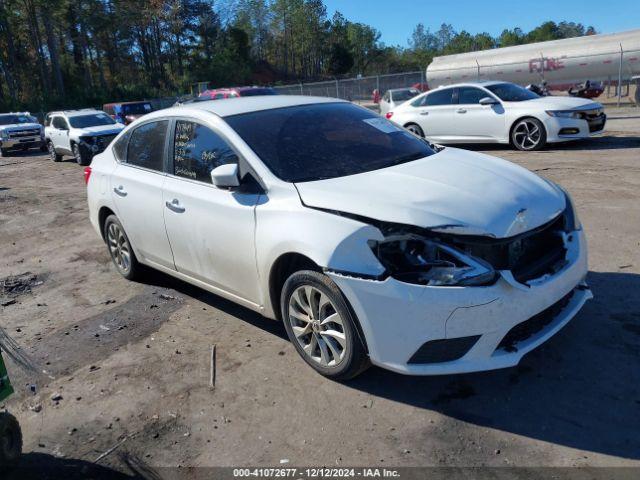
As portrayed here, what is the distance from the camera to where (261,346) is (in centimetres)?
426

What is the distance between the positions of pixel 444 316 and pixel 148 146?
3275 millimetres

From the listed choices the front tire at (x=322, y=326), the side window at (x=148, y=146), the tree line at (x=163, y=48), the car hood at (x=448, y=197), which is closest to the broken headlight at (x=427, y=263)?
Answer: the car hood at (x=448, y=197)

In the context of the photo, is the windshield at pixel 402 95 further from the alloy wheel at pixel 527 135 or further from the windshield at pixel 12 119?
the windshield at pixel 12 119

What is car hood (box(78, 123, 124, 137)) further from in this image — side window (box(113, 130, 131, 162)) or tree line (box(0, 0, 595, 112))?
tree line (box(0, 0, 595, 112))

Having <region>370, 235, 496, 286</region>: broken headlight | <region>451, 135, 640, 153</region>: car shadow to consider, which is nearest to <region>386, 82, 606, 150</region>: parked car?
<region>451, 135, 640, 153</region>: car shadow

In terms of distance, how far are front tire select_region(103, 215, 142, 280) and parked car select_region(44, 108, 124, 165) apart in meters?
12.5

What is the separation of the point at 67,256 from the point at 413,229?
18.1 feet

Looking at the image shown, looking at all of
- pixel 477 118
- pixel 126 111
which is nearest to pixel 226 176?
pixel 477 118

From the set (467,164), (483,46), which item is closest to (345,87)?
(467,164)

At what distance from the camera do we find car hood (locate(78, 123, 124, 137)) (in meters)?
17.5

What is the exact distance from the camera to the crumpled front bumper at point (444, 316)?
3.07m

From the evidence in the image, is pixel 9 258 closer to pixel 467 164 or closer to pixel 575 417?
pixel 467 164

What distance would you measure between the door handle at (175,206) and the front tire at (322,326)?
1.27 metres

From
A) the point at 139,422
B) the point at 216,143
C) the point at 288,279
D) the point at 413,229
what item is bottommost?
the point at 139,422
